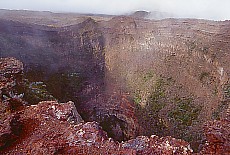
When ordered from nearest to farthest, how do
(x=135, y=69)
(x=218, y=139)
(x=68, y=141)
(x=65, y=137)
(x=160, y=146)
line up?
1. (x=160, y=146)
2. (x=68, y=141)
3. (x=65, y=137)
4. (x=218, y=139)
5. (x=135, y=69)

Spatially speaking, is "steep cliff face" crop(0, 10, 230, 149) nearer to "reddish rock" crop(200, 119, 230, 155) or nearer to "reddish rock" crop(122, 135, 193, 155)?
"reddish rock" crop(200, 119, 230, 155)

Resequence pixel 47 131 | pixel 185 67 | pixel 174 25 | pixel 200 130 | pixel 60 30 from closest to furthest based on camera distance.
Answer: pixel 47 131 < pixel 200 130 < pixel 185 67 < pixel 174 25 < pixel 60 30

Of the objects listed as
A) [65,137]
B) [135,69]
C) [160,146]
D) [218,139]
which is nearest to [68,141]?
[65,137]

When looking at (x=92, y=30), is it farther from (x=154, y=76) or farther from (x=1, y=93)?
(x=1, y=93)

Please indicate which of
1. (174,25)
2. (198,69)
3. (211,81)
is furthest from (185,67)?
(174,25)

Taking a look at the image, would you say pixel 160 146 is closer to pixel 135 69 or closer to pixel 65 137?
pixel 65 137

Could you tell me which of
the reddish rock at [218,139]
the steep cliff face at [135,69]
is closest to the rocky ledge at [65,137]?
the reddish rock at [218,139]
